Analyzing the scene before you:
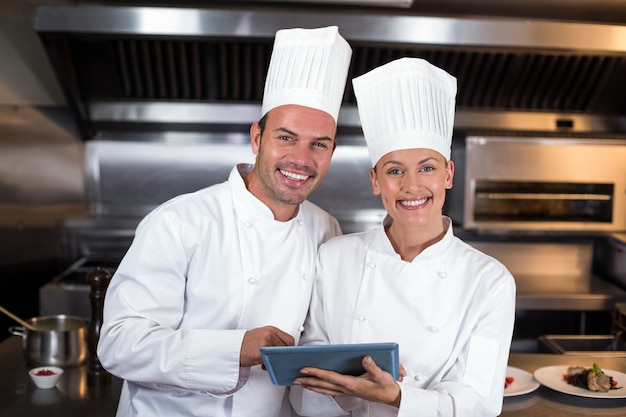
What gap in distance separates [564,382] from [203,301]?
118 cm

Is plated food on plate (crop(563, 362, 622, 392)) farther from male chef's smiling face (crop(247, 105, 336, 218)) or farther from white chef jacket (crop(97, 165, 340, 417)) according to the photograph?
male chef's smiling face (crop(247, 105, 336, 218))

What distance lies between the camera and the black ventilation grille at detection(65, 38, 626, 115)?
397cm

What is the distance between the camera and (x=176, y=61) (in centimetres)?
406

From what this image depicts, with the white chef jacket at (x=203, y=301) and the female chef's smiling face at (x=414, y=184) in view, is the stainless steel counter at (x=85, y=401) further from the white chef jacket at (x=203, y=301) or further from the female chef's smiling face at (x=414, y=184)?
the female chef's smiling face at (x=414, y=184)

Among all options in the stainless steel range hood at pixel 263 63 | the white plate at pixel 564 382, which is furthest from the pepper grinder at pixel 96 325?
the stainless steel range hood at pixel 263 63

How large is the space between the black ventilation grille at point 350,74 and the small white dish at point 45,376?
7.25 ft

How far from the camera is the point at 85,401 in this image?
205 centimetres

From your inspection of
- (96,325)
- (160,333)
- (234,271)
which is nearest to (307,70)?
(234,271)

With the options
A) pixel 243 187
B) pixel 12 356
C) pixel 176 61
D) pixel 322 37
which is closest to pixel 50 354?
pixel 12 356

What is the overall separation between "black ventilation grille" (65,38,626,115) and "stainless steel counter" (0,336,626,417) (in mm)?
2195

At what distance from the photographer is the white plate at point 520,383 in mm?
2059

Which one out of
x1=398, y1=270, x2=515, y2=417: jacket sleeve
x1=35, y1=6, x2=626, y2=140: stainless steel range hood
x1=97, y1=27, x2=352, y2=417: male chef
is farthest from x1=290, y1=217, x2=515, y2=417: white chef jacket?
x1=35, y1=6, x2=626, y2=140: stainless steel range hood

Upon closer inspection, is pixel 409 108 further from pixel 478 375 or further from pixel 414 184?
pixel 478 375

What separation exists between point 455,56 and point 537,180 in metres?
0.88
